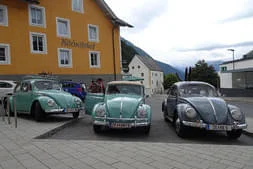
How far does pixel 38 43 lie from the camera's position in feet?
68.2

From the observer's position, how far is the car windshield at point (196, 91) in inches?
287

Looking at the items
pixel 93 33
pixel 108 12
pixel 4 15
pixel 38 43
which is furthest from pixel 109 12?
pixel 4 15

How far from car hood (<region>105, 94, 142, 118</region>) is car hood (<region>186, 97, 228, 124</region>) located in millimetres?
1672

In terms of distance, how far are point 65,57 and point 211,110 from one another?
770 inches

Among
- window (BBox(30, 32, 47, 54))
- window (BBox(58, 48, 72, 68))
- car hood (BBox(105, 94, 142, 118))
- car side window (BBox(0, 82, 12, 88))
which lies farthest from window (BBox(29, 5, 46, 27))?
car hood (BBox(105, 94, 142, 118))

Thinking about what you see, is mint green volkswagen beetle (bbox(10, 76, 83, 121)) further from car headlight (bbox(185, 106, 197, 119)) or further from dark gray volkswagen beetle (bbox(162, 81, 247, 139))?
car headlight (bbox(185, 106, 197, 119))

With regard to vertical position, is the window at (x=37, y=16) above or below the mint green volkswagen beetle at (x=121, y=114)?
above

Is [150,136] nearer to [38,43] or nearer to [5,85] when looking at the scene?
[5,85]

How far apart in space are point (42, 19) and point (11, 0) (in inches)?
118

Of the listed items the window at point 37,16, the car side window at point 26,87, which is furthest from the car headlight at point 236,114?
the window at point 37,16

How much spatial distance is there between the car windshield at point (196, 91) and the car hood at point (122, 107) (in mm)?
1787

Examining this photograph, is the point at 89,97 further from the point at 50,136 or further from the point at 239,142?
the point at 239,142

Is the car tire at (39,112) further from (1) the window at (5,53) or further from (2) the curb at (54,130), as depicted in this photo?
(1) the window at (5,53)

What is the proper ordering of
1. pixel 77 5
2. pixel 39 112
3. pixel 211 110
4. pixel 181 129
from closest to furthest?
pixel 211 110 < pixel 181 129 < pixel 39 112 < pixel 77 5
